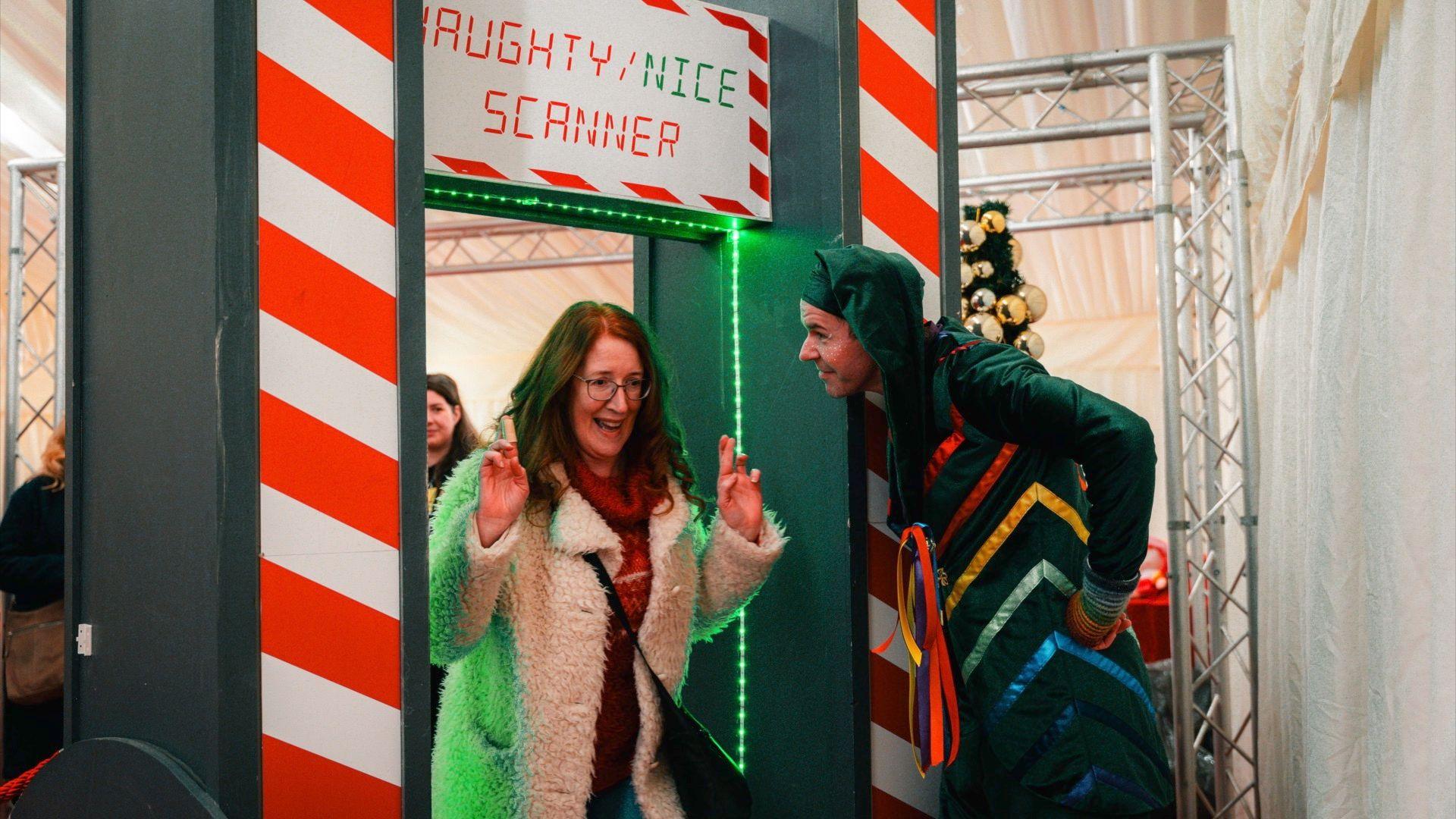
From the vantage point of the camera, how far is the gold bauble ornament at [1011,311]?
15.8 feet

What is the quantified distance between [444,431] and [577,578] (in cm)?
166

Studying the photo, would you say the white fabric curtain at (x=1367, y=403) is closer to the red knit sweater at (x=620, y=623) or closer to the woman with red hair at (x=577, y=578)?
the woman with red hair at (x=577, y=578)

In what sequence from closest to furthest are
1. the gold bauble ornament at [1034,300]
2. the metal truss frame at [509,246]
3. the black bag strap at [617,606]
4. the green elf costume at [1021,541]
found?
the green elf costume at [1021,541], the black bag strap at [617,606], the gold bauble ornament at [1034,300], the metal truss frame at [509,246]

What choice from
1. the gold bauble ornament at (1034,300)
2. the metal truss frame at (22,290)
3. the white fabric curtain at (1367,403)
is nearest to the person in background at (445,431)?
the white fabric curtain at (1367,403)

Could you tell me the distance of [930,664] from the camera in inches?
81.8

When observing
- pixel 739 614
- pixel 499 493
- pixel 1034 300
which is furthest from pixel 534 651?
pixel 1034 300

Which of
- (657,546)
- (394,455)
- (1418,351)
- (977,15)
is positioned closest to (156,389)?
(394,455)

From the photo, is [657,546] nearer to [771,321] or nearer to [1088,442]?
[771,321]

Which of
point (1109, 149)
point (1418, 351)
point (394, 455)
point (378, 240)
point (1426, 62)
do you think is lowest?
point (394, 455)

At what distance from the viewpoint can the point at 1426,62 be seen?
5.37 ft

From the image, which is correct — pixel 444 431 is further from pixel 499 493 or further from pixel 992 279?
pixel 992 279

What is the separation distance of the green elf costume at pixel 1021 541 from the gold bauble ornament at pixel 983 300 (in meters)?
Answer: 2.79

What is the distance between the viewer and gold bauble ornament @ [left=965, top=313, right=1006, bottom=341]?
4.75 m

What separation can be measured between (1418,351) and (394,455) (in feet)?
4.70
